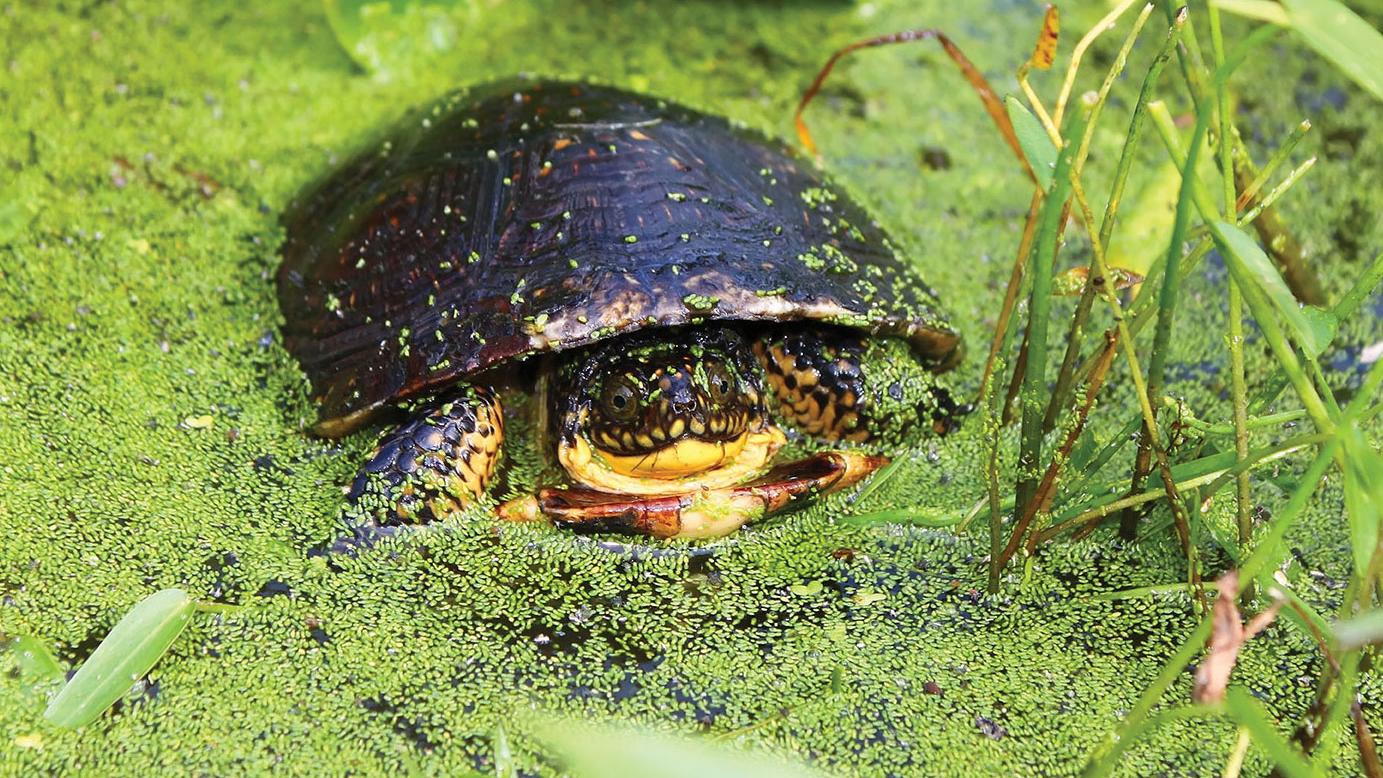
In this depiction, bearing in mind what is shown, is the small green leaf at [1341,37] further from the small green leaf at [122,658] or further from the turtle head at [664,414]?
the small green leaf at [122,658]

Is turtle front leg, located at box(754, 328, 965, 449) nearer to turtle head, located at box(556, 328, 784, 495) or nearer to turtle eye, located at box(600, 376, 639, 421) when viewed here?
turtle head, located at box(556, 328, 784, 495)

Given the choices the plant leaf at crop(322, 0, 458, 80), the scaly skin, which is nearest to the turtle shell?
the scaly skin

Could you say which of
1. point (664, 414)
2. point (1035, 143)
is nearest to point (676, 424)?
point (664, 414)

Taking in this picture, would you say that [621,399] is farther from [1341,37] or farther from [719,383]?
[1341,37]

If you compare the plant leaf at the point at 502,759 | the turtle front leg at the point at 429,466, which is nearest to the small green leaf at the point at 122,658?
the turtle front leg at the point at 429,466

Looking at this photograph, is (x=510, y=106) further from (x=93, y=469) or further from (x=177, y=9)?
(x=177, y=9)

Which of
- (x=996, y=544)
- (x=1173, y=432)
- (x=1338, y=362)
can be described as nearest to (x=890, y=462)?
(x=996, y=544)
